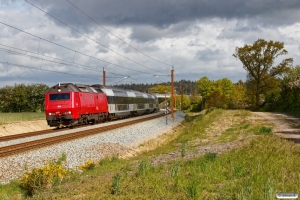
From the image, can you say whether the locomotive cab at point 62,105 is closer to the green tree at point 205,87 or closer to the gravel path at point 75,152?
the gravel path at point 75,152

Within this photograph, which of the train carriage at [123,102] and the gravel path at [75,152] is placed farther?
the train carriage at [123,102]

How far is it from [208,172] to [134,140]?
53.5ft

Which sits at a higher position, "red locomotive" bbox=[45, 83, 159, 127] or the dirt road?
"red locomotive" bbox=[45, 83, 159, 127]

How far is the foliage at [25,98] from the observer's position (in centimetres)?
6353

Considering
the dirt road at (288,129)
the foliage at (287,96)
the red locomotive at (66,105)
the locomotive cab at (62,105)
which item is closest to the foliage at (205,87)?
the foliage at (287,96)

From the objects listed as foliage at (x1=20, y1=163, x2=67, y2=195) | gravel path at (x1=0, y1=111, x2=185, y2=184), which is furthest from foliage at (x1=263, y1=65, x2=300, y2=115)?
foliage at (x1=20, y1=163, x2=67, y2=195)

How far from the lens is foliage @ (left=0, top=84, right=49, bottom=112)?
6353cm

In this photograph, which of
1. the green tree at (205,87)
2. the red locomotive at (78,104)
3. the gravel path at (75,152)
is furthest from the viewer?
the green tree at (205,87)

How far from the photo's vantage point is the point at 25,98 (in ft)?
209

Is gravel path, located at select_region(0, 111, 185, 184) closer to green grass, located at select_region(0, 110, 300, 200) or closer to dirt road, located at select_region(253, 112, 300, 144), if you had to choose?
green grass, located at select_region(0, 110, 300, 200)

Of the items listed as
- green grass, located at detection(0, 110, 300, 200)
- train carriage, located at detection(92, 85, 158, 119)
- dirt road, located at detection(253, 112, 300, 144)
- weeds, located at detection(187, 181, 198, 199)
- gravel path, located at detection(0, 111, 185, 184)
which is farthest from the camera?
train carriage, located at detection(92, 85, 158, 119)

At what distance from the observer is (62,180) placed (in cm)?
1095

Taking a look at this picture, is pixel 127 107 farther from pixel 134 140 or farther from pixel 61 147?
pixel 61 147

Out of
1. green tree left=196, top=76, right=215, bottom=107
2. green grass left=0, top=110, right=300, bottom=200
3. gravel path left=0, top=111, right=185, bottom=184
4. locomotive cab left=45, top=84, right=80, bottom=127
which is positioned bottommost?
gravel path left=0, top=111, right=185, bottom=184
